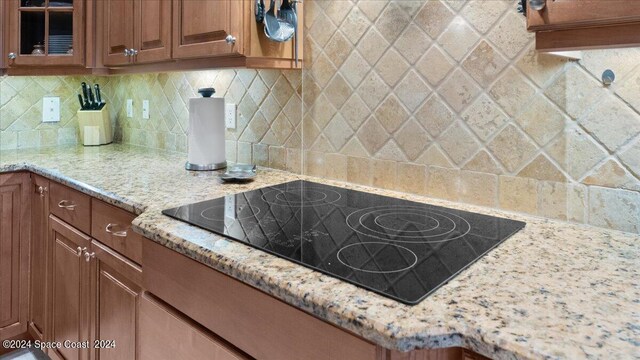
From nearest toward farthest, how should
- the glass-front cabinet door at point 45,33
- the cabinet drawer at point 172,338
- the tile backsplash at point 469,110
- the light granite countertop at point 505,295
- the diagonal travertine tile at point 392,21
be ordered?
the light granite countertop at point 505,295
the cabinet drawer at point 172,338
the tile backsplash at point 469,110
the diagonal travertine tile at point 392,21
the glass-front cabinet door at point 45,33

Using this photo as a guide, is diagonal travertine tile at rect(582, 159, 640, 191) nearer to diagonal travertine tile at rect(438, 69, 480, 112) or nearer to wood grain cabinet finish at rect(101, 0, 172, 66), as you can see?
diagonal travertine tile at rect(438, 69, 480, 112)

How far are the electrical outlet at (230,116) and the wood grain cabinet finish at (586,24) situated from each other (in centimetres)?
138

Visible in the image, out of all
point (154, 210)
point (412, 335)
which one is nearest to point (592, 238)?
point (412, 335)

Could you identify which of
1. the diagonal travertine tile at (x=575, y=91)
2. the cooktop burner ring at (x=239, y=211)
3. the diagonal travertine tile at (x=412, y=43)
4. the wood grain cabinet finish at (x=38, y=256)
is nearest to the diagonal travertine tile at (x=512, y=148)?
the diagonal travertine tile at (x=575, y=91)

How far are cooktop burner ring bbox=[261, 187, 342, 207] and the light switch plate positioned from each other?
1.82m

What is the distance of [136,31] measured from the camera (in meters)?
1.83

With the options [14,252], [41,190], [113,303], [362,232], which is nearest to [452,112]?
[362,232]

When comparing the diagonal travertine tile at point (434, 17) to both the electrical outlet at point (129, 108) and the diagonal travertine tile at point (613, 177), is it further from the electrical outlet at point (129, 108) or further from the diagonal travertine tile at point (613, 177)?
the electrical outlet at point (129, 108)

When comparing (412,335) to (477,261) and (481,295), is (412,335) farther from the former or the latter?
(477,261)

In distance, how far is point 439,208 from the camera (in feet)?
4.01

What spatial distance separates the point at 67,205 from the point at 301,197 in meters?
0.92

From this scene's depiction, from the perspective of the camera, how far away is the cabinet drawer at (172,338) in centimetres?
90

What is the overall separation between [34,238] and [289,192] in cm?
128

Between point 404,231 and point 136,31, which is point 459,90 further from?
point 136,31
